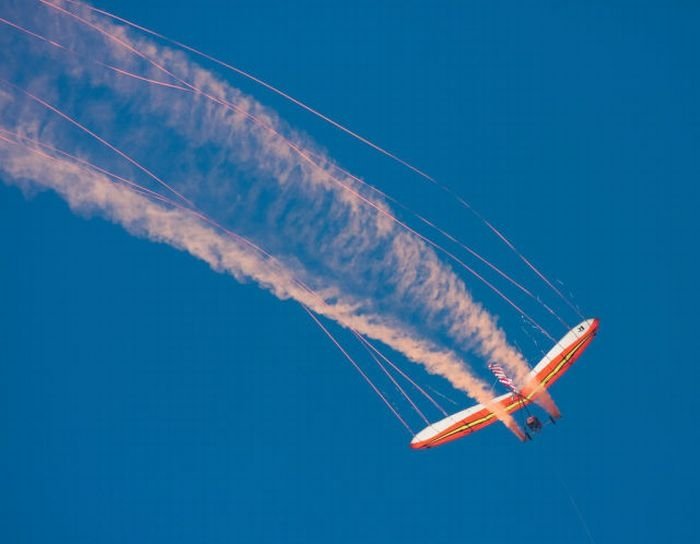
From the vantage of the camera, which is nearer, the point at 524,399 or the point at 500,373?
the point at 500,373

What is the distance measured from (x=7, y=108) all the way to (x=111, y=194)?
596cm

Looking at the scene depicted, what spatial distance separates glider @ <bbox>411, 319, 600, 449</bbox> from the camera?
5369 centimetres

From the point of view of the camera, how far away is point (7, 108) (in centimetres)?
4788

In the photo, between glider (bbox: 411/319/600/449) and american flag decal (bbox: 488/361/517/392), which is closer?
american flag decal (bbox: 488/361/517/392)

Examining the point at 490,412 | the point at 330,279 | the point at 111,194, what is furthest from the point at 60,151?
the point at 490,412

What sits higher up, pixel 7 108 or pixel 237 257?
pixel 7 108

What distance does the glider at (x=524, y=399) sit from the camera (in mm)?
53688

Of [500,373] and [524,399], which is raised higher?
[500,373]

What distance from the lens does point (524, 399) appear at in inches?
2110

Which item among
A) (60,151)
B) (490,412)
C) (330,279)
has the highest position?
(60,151)

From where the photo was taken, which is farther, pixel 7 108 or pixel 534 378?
pixel 534 378

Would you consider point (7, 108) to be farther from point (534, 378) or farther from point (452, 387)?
point (534, 378)

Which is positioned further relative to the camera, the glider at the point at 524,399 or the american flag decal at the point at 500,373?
the glider at the point at 524,399

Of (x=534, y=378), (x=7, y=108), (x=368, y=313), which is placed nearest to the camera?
(x=7, y=108)
